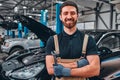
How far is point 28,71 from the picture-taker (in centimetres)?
442

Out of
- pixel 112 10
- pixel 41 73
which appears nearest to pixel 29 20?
pixel 41 73

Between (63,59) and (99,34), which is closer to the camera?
(63,59)

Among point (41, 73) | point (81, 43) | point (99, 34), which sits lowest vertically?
point (41, 73)

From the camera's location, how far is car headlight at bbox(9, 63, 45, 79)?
4.32 m

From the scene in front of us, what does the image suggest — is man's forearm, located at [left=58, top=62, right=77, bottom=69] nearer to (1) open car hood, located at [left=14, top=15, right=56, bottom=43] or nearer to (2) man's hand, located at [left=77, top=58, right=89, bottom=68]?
(2) man's hand, located at [left=77, top=58, right=89, bottom=68]

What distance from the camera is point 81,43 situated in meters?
2.07

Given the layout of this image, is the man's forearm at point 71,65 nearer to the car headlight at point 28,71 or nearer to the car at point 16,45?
the car headlight at point 28,71

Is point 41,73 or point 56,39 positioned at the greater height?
point 56,39

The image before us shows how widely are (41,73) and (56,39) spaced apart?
2336mm

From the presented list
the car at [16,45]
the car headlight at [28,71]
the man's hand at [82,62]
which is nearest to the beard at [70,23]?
the man's hand at [82,62]

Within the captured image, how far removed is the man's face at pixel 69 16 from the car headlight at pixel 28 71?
7.92 ft

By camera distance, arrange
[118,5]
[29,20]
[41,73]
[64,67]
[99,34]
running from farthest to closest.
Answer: [118,5], [29,20], [99,34], [41,73], [64,67]

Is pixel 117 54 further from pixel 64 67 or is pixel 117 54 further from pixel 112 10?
pixel 112 10

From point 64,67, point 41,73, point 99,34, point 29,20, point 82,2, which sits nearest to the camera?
point 64,67
